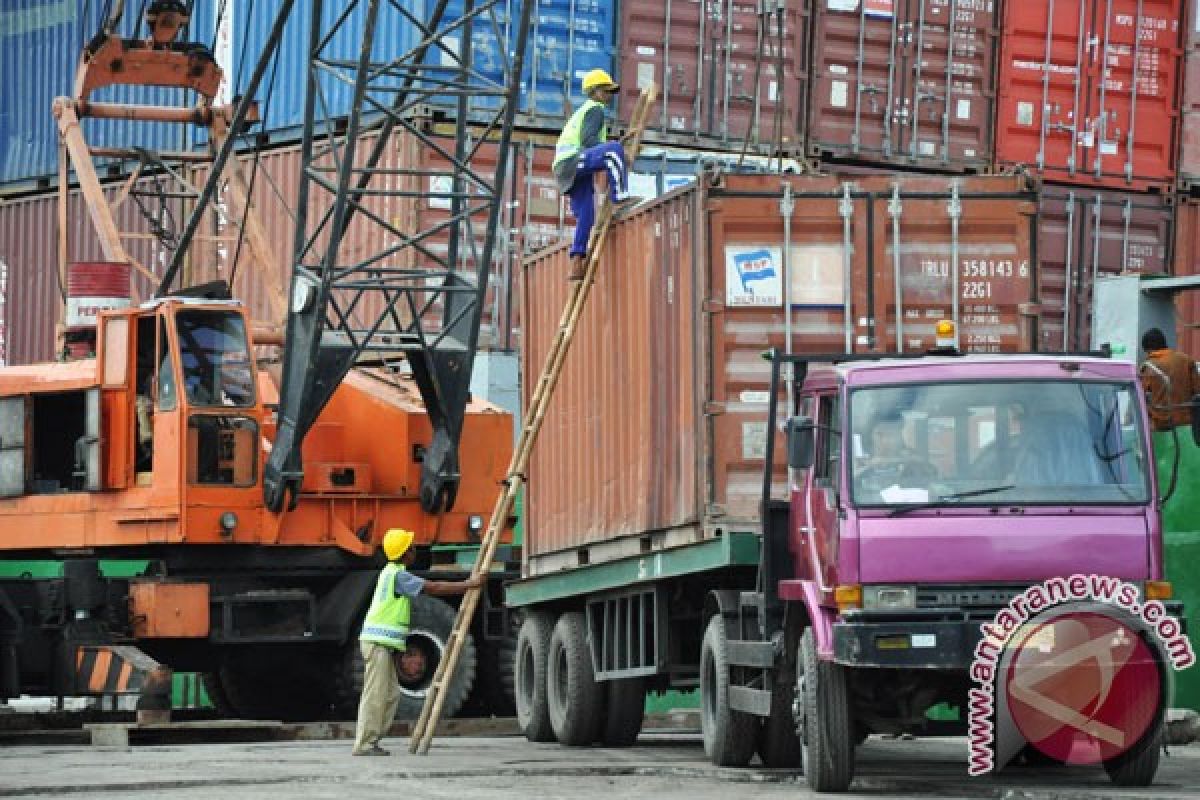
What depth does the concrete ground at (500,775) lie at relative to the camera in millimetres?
13219

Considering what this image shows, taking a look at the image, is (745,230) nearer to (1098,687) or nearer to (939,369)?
(939,369)

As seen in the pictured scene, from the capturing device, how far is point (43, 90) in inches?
1303

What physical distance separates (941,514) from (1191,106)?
1802cm

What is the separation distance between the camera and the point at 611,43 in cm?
2709

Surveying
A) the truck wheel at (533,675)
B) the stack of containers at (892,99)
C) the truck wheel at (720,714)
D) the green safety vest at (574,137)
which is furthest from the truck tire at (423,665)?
the stack of containers at (892,99)

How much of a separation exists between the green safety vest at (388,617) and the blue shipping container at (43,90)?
14.9 meters

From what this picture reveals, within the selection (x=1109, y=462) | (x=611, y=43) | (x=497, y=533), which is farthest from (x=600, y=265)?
(x=611, y=43)

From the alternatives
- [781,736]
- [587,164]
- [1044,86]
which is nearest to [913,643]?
[781,736]

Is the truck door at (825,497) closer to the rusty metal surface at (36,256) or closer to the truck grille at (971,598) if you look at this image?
the truck grille at (971,598)

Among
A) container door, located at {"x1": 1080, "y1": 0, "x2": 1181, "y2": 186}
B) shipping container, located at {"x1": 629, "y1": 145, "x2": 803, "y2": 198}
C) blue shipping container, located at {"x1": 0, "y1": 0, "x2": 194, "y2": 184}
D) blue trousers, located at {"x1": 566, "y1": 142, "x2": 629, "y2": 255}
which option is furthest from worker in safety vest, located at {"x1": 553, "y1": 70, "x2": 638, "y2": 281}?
blue shipping container, located at {"x1": 0, "y1": 0, "x2": 194, "y2": 184}

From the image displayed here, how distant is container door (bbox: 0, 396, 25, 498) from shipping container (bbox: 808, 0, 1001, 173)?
10.2m

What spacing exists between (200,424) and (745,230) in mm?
6187

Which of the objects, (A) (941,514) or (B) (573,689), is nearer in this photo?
(A) (941,514)

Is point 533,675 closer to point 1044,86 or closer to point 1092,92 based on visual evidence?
point 1044,86
